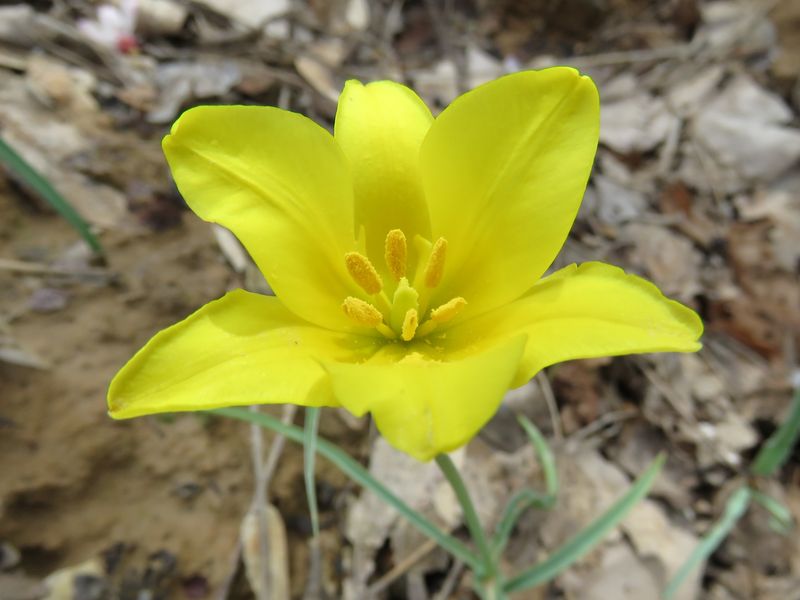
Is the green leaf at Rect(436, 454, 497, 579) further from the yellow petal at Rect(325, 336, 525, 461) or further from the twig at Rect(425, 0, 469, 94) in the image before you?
the twig at Rect(425, 0, 469, 94)

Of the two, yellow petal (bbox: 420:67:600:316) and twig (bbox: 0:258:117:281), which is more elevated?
yellow petal (bbox: 420:67:600:316)

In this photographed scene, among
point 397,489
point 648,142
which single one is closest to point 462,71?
point 648,142

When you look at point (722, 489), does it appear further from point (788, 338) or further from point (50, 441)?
point (50, 441)

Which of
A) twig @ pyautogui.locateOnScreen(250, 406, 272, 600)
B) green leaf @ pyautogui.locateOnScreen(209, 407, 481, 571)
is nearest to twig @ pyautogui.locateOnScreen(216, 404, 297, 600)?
twig @ pyautogui.locateOnScreen(250, 406, 272, 600)

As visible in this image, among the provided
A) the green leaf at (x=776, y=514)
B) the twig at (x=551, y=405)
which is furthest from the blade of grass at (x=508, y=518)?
the green leaf at (x=776, y=514)

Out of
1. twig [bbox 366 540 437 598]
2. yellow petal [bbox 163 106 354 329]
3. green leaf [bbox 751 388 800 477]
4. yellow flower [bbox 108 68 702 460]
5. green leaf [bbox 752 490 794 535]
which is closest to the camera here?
yellow flower [bbox 108 68 702 460]

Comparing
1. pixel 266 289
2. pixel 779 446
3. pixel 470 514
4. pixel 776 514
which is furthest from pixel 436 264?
pixel 776 514

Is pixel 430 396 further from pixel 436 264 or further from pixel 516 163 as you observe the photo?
pixel 516 163
